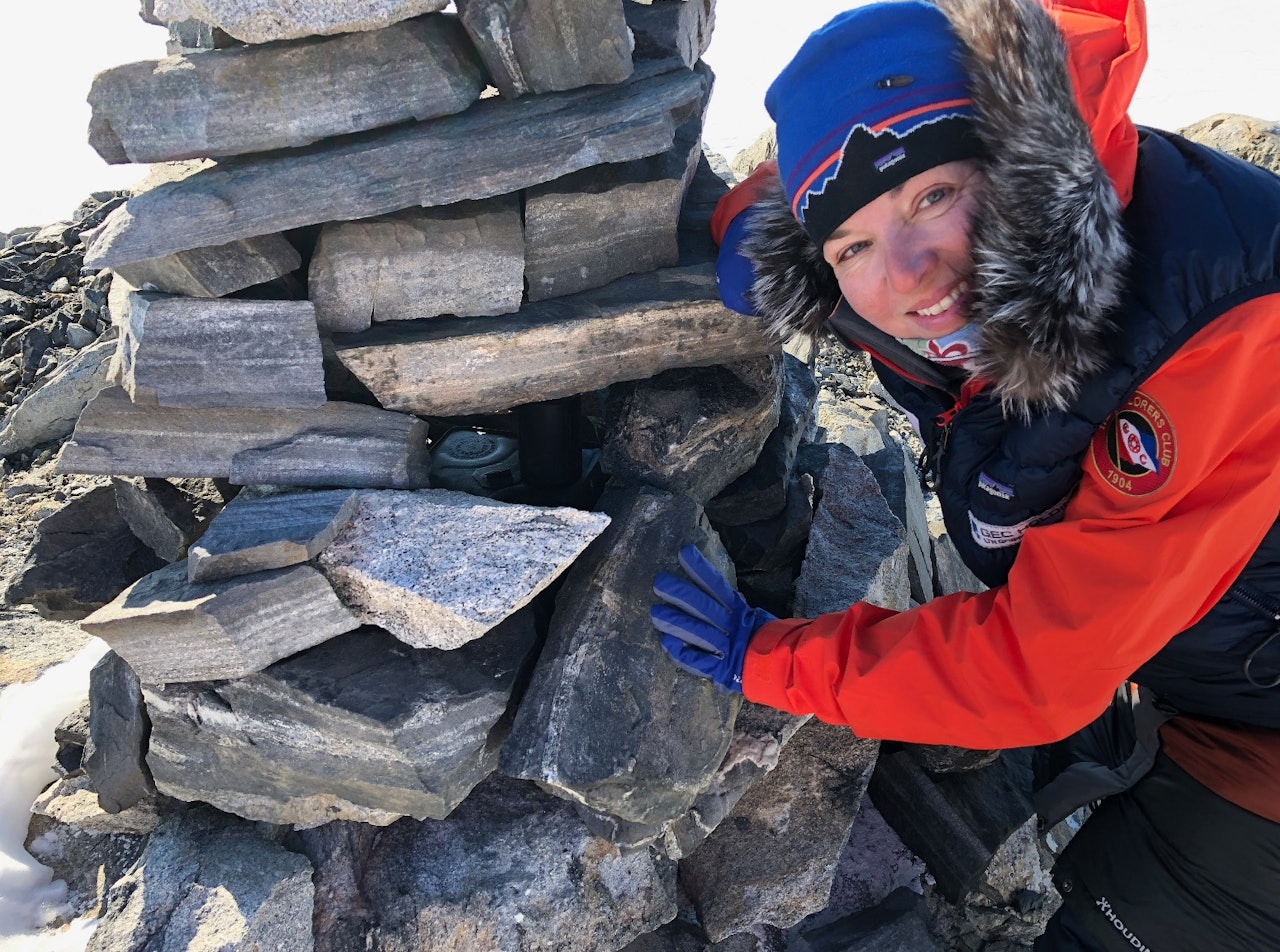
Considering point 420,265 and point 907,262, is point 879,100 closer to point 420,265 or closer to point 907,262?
point 907,262

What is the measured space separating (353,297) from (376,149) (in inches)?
18.7

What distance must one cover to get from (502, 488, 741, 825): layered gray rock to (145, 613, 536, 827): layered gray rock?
0.55 ft

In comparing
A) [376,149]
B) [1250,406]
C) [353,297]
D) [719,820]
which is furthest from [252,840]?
[1250,406]

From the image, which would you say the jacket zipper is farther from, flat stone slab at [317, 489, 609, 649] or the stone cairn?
flat stone slab at [317, 489, 609, 649]

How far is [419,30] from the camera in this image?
103 inches

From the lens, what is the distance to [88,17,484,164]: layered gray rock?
256 cm

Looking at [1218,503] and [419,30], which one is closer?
[1218,503]

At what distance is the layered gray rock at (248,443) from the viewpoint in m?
2.93

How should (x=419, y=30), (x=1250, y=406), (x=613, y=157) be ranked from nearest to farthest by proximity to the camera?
(x=1250, y=406) < (x=419, y=30) < (x=613, y=157)

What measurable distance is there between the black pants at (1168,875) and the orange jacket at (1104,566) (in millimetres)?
727

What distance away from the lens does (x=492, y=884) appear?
286cm

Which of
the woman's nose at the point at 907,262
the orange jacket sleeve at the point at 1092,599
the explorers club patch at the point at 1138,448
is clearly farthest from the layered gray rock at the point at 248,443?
the explorers club patch at the point at 1138,448

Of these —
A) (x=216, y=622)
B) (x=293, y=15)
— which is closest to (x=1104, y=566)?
(x=216, y=622)

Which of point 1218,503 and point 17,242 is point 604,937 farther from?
point 17,242
